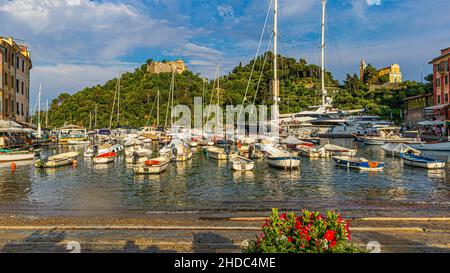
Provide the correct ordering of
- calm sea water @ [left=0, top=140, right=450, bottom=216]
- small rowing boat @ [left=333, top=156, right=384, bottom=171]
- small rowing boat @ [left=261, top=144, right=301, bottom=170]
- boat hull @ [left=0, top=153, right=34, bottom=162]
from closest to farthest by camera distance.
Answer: calm sea water @ [left=0, top=140, right=450, bottom=216]
small rowing boat @ [left=333, top=156, right=384, bottom=171]
small rowing boat @ [left=261, top=144, right=301, bottom=170]
boat hull @ [left=0, top=153, right=34, bottom=162]

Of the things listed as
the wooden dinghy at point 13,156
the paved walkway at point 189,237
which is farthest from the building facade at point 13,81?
the paved walkway at point 189,237

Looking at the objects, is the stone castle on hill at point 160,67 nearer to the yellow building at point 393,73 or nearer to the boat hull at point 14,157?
the yellow building at point 393,73

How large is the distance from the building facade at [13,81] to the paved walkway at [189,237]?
42277mm

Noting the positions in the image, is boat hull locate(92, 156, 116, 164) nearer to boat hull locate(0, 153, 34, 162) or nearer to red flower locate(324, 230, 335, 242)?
boat hull locate(0, 153, 34, 162)

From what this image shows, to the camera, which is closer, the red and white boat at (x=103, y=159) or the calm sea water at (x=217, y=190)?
the calm sea water at (x=217, y=190)

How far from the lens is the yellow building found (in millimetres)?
136925

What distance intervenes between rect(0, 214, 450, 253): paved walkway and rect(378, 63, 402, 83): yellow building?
13734cm

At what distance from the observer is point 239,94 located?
11150 centimetres

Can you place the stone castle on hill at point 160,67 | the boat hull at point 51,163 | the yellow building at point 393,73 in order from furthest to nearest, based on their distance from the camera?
the stone castle on hill at point 160,67 < the yellow building at point 393,73 < the boat hull at point 51,163

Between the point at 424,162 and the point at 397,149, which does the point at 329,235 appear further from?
the point at 397,149

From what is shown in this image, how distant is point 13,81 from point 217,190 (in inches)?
1735

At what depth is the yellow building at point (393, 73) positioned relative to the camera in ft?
449

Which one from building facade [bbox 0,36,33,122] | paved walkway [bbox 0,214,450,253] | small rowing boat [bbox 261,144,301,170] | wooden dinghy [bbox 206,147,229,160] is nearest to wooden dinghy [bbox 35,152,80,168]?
wooden dinghy [bbox 206,147,229,160]
